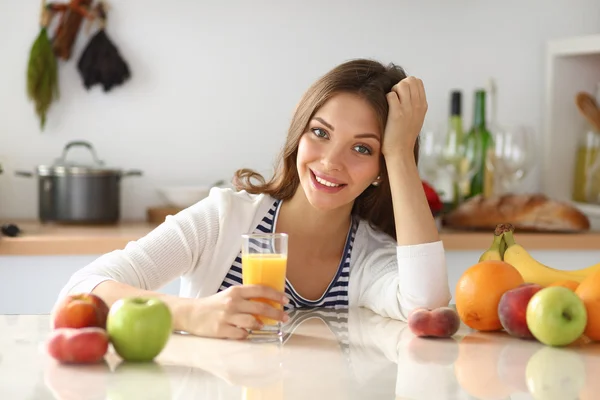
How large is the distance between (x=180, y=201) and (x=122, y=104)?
40cm

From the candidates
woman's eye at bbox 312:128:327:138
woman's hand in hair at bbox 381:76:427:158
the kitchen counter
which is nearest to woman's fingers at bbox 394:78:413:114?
woman's hand in hair at bbox 381:76:427:158

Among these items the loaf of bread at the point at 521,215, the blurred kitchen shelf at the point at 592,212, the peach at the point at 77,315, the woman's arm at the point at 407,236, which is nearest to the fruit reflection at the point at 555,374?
the woman's arm at the point at 407,236

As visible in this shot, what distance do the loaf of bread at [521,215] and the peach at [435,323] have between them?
1375mm

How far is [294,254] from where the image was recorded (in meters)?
1.83

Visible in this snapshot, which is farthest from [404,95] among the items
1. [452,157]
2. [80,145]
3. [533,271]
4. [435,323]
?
[80,145]

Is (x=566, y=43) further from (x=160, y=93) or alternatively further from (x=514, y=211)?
(x=160, y=93)

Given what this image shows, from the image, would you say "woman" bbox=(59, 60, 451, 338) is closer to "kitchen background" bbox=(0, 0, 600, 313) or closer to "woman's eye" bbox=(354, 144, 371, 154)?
"woman's eye" bbox=(354, 144, 371, 154)

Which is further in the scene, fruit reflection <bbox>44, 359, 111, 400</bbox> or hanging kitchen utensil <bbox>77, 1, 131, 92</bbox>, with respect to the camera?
hanging kitchen utensil <bbox>77, 1, 131, 92</bbox>

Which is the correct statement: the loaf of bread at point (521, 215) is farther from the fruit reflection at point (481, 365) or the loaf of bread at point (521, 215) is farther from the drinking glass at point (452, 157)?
the fruit reflection at point (481, 365)

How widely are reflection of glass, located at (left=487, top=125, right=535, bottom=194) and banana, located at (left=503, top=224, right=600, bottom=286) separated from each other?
1.49 meters

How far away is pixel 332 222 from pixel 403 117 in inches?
11.1

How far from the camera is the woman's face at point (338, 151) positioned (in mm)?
1662

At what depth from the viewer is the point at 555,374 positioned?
3.79 ft

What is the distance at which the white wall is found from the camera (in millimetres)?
2943
